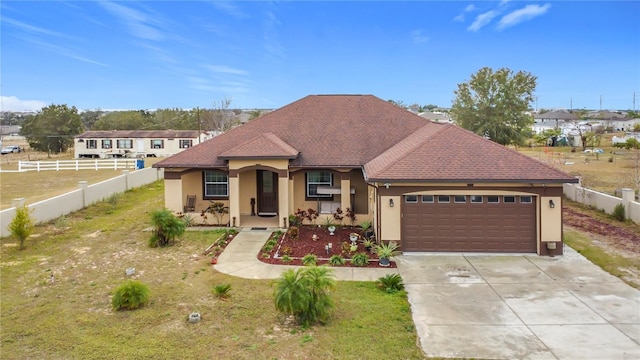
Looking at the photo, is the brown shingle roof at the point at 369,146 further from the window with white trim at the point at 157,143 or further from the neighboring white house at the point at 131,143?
the window with white trim at the point at 157,143

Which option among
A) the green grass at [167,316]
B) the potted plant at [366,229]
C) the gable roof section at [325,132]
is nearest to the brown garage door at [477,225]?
the potted plant at [366,229]

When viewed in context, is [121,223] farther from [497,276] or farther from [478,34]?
[478,34]

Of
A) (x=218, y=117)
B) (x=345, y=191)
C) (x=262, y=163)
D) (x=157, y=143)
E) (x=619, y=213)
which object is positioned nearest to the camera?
(x=262, y=163)

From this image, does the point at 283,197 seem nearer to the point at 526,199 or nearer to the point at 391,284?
the point at 391,284

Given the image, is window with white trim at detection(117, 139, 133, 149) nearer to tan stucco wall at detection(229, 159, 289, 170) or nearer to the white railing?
the white railing

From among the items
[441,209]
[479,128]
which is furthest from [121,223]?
[479,128]

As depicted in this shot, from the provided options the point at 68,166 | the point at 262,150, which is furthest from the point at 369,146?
the point at 68,166
